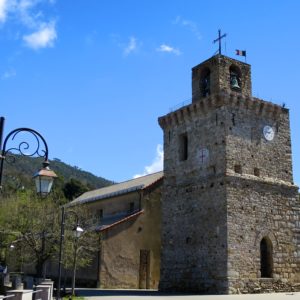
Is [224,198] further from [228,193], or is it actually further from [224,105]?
[224,105]

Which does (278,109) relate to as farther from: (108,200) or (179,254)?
(108,200)

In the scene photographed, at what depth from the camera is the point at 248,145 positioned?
31.9 metres

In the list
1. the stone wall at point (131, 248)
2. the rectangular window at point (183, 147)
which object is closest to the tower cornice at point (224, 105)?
the rectangular window at point (183, 147)

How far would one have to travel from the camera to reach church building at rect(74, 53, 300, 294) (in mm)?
29734

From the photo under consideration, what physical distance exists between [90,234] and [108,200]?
31.8 feet

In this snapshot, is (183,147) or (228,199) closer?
(228,199)

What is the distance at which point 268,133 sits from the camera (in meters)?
33.4

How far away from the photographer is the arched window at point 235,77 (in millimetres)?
33625

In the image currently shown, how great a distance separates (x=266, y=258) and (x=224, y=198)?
5.27 metres

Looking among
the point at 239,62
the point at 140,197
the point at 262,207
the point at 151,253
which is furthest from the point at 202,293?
the point at 239,62

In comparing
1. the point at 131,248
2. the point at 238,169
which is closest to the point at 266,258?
the point at 238,169

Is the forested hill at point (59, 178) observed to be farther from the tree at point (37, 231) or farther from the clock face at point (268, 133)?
the clock face at point (268, 133)

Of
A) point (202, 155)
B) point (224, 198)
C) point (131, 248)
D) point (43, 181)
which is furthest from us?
point (131, 248)

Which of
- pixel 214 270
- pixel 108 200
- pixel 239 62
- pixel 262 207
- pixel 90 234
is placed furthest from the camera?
pixel 108 200
